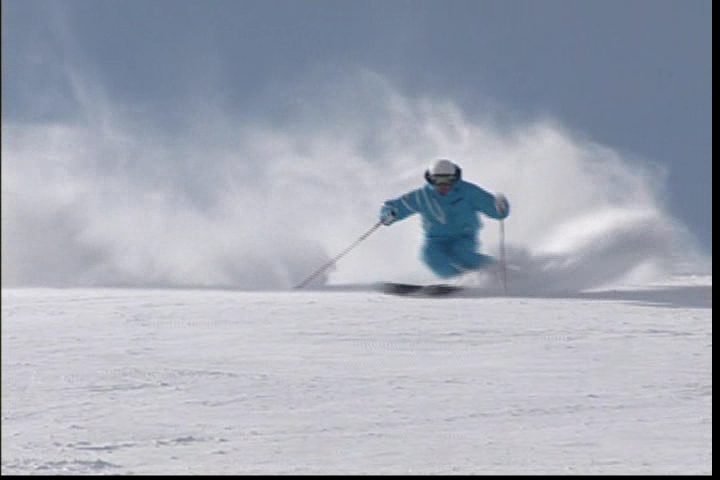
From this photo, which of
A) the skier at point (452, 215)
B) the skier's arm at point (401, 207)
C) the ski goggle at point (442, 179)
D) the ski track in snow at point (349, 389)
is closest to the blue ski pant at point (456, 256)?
the skier at point (452, 215)

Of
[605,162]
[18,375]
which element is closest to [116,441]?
[18,375]

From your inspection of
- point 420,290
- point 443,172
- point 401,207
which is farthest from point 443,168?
point 420,290

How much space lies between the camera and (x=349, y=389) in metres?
6.19

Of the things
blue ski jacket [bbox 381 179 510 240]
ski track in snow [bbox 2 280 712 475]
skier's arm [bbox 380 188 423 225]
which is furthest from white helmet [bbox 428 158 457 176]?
ski track in snow [bbox 2 280 712 475]

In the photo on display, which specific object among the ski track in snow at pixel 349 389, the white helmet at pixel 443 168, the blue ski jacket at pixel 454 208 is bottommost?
the ski track in snow at pixel 349 389

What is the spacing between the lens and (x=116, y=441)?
17.2ft

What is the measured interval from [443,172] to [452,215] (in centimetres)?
41

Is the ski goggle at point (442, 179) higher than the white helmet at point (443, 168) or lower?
lower

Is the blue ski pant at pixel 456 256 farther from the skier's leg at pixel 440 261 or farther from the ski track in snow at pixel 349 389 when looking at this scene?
the ski track in snow at pixel 349 389

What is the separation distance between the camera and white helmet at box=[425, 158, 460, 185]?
1158cm

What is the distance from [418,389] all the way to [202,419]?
1051 millimetres

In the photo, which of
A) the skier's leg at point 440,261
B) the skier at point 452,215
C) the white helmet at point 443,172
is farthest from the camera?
the skier's leg at point 440,261

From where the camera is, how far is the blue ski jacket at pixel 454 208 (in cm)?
1174

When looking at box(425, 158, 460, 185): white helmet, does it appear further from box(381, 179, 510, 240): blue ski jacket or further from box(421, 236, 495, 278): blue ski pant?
box(421, 236, 495, 278): blue ski pant
